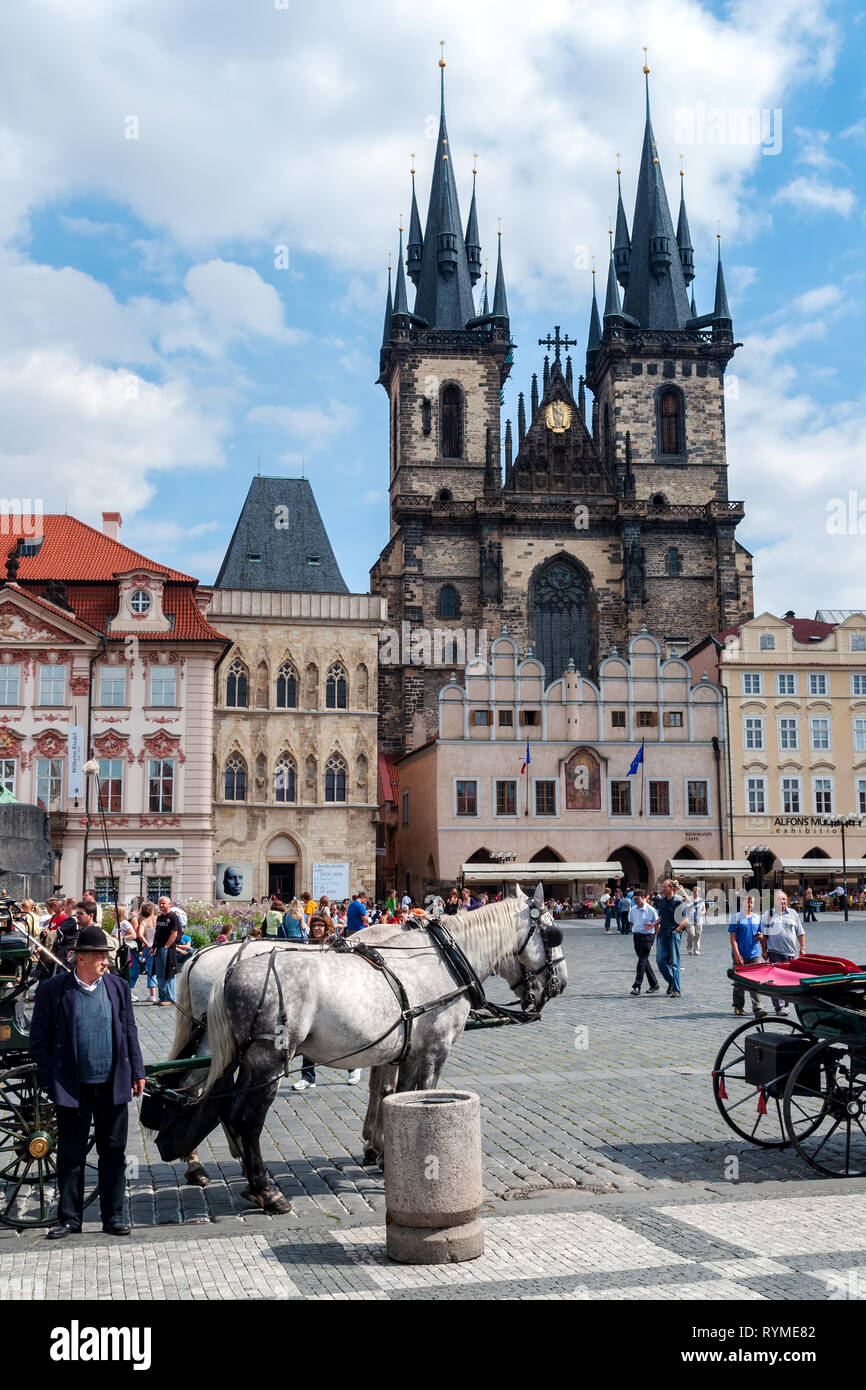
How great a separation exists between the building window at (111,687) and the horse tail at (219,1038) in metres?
32.0

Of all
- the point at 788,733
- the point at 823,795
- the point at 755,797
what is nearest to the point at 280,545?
the point at 755,797

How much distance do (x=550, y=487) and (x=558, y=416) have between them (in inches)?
167

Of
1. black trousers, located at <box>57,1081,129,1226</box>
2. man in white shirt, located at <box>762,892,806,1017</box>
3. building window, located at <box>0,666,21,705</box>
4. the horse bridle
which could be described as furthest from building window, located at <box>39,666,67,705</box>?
black trousers, located at <box>57,1081,129,1226</box>

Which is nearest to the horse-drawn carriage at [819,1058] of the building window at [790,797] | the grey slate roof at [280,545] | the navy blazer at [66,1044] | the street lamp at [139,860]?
the navy blazer at [66,1044]

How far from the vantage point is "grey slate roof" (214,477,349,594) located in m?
50.4

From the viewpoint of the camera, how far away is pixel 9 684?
37.8m

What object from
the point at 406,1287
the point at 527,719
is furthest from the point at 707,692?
the point at 406,1287

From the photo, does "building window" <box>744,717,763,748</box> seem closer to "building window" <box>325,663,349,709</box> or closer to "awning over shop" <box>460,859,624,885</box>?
"awning over shop" <box>460,859,624,885</box>

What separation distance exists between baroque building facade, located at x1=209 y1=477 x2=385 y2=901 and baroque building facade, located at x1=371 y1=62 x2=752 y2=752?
11.3 meters

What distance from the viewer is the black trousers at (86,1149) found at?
268 inches

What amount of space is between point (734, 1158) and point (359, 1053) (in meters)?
2.53

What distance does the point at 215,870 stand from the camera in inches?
1826

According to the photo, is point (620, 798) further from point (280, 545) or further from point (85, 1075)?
point (85, 1075)

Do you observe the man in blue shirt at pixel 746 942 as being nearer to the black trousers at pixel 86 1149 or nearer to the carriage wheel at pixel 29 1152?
the carriage wheel at pixel 29 1152
